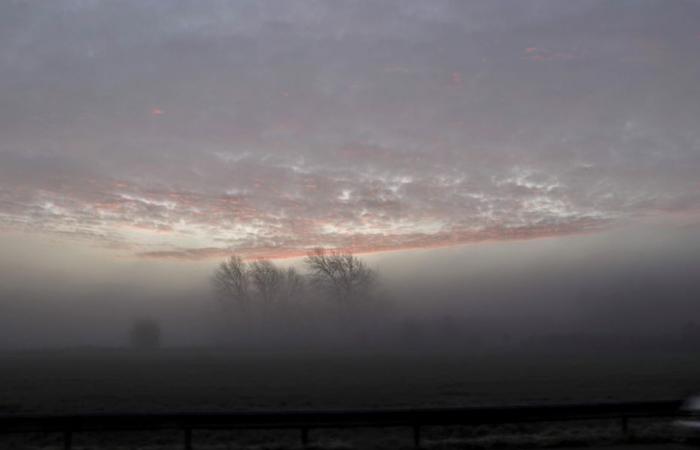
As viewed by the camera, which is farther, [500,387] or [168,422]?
[500,387]

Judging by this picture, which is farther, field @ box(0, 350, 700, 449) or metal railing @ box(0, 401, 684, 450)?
field @ box(0, 350, 700, 449)

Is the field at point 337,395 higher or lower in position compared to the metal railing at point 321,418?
lower

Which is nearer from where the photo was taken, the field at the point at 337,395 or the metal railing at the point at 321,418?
the metal railing at the point at 321,418

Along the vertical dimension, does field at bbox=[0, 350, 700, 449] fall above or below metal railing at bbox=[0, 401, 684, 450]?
below

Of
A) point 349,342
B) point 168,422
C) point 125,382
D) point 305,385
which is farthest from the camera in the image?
point 349,342

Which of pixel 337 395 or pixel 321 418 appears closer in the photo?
pixel 321 418

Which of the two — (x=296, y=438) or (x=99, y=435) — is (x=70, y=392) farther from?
(x=296, y=438)

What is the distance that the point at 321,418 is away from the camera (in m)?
13.3

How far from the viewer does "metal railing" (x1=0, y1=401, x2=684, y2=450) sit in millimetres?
12625

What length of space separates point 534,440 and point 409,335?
355 feet

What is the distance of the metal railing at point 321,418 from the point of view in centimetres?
1262

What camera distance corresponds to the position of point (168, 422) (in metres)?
12.8

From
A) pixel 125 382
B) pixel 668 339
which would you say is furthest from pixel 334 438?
pixel 668 339

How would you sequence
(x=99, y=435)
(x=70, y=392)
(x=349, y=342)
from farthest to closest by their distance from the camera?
(x=349, y=342)
(x=70, y=392)
(x=99, y=435)
